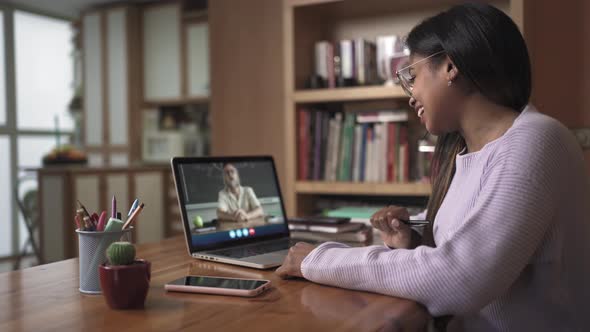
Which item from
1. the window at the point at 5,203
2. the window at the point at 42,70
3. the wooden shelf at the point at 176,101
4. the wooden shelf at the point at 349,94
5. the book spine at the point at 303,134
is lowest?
the window at the point at 5,203

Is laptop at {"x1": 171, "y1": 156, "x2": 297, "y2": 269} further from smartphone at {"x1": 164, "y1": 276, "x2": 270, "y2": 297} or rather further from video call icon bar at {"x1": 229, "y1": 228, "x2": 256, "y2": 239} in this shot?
smartphone at {"x1": 164, "y1": 276, "x2": 270, "y2": 297}

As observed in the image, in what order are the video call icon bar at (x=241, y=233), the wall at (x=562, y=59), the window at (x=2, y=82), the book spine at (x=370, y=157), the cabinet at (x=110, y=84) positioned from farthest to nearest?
the cabinet at (x=110, y=84) < the window at (x=2, y=82) < the book spine at (x=370, y=157) < the wall at (x=562, y=59) < the video call icon bar at (x=241, y=233)

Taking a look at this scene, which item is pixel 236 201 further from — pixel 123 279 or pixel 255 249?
pixel 123 279

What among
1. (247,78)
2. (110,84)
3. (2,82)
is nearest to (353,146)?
(247,78)

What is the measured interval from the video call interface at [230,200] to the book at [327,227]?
13cm

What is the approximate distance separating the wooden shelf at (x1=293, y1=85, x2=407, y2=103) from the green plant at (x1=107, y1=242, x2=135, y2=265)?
55.2 inches

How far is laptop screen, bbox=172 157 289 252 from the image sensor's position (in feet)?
4.40

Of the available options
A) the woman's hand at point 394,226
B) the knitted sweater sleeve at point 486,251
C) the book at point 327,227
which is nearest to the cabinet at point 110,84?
the book at point 327,227

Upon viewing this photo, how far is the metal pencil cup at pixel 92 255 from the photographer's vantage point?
0.98 meters

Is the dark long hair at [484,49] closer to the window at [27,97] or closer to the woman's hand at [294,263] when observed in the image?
the woman's hand at [294,263]

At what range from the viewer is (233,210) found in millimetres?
1437

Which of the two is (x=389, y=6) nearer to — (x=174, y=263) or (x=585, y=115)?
(x=585, y=115)

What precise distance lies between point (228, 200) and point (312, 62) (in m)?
1.11

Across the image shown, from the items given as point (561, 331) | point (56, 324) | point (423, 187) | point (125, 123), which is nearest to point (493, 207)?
point (561, 331)
